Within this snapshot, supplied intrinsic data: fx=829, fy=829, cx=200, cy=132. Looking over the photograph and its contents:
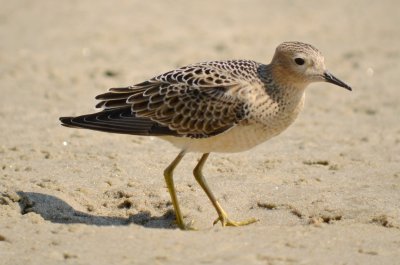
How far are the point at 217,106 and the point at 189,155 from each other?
2.15 metres

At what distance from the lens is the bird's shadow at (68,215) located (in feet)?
26.8

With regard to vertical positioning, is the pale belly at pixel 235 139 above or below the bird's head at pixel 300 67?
below

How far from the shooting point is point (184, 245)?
707cm

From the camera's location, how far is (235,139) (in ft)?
26.9

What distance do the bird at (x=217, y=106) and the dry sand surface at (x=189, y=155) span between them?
69 cm

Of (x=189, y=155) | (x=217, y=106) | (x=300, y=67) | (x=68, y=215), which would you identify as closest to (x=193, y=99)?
(x=217, y=106)

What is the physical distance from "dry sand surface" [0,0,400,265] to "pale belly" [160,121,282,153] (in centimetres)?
76

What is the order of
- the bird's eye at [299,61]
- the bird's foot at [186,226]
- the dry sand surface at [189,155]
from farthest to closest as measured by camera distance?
1. the bird's eye at [299,61]
2. the bird's foot at [186,226]
3. the dry sand surface at [189,155]

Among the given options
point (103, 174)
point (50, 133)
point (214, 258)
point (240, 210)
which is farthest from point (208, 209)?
point (50, 133)

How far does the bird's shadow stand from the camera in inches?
322

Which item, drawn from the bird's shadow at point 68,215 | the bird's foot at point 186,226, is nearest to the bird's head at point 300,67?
the bird's foot at point 186,226

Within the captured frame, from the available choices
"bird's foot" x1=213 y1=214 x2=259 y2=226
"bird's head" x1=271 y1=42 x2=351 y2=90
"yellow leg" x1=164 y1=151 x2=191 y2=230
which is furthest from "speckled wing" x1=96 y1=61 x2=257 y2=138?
"bird's foot" x1=213 y1=214 x2=259 y2=226

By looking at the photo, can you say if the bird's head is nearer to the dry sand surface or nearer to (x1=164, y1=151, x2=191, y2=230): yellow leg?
the dry sand surface

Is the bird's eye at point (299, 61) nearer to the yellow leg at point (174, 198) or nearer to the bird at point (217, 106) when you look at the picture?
the bird at point (217, 106)
